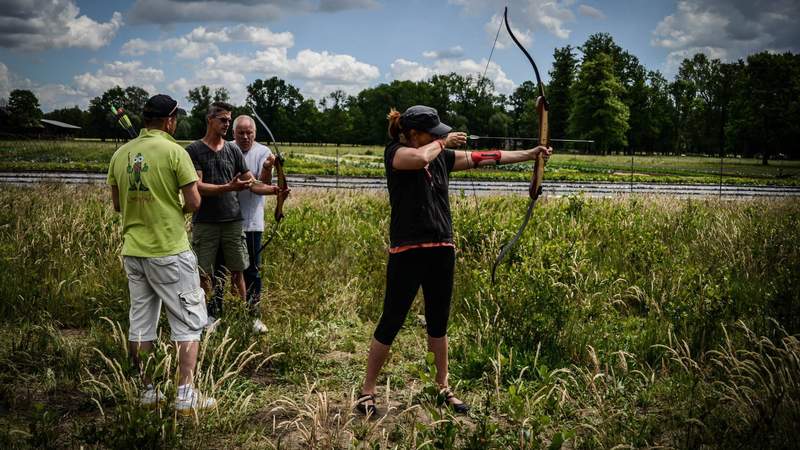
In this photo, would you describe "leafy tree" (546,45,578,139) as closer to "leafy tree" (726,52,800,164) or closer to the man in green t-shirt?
"leafy tree" (726,52,800,164)

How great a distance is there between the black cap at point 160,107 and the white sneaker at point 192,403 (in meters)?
1.75

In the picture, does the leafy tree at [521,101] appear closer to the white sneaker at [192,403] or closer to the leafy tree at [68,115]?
the leafy tree at [68,115]

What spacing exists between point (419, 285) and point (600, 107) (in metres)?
62.9

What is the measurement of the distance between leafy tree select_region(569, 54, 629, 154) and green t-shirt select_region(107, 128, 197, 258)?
200 ft

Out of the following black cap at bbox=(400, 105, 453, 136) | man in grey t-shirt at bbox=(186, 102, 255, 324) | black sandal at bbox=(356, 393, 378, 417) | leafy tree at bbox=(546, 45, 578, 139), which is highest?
leafy tree at bbox=(546, 45, 578, 139)

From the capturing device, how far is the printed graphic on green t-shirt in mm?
3391

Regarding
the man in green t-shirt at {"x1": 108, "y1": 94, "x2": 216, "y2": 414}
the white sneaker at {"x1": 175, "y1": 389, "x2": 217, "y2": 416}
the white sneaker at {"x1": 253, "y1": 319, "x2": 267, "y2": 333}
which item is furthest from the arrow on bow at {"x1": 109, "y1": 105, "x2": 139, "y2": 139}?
the white sneaker at {"x1": 175, "y1": 389, "x2": 217, "y2": 416}

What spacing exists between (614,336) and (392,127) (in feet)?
9.39

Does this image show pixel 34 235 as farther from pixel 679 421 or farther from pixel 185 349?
pixel 679 421

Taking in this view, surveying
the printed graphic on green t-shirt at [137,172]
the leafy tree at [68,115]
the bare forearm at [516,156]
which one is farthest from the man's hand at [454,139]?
the leafy tree at [68,115]

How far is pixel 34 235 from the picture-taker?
6707mm

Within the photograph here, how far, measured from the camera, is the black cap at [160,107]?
3453 mm

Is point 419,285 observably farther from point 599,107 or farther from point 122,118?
point 599,107

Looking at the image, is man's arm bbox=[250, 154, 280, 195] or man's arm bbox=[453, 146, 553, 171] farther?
man's arm bbox=[250, 154, 280, 195]
